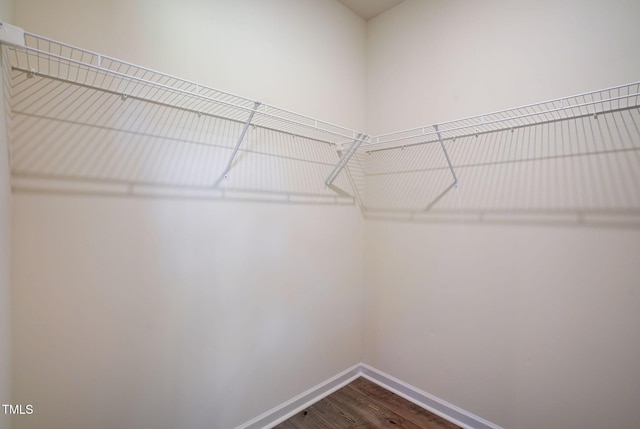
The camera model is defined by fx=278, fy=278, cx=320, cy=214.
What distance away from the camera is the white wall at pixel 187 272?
1093 mm

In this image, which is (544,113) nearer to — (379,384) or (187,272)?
(187,272)

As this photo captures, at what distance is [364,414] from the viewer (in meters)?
1.89

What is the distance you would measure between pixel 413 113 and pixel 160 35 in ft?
→ 5.40

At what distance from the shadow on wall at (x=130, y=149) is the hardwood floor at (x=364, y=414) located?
57.4 inches

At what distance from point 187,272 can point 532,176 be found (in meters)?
1.95

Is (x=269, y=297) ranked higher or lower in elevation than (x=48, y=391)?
higher

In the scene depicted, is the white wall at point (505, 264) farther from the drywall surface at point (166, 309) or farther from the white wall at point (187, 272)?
the drywall surface at point (166, 309)

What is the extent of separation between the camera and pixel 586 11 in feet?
4.58

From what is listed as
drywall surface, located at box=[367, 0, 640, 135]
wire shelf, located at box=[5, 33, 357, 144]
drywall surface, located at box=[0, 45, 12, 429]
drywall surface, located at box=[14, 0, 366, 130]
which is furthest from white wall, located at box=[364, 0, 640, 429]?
drywall surface, located at box=[0, 45, 12, 429]

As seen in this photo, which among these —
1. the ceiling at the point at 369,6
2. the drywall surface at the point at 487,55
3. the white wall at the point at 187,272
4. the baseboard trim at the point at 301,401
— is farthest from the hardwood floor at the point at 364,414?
the ceiling at the point at 369,6

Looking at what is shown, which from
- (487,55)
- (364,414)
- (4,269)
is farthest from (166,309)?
(487,55)

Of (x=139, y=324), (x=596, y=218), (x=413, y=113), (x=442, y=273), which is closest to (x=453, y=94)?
(x=413, y=113)

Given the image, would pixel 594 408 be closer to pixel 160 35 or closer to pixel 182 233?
pixel 182 233

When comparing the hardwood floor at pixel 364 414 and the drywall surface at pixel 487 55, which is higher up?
the drywall surface at pixel 487 55
